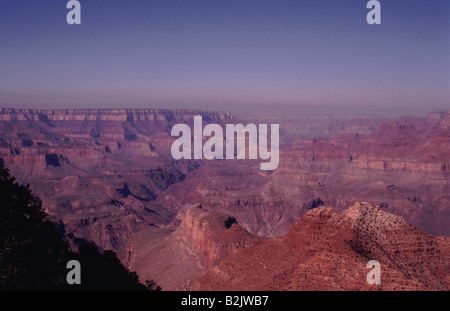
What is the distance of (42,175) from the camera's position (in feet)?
635

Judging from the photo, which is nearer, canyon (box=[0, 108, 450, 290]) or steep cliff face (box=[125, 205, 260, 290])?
canyon (box=[0, 108, 450, 290])

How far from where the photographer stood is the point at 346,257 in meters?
24.1

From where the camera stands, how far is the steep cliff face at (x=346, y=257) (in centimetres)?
2303

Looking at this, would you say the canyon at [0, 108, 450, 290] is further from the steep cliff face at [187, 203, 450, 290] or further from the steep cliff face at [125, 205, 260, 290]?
the steep cliff face at [125, 205, 260, 290]

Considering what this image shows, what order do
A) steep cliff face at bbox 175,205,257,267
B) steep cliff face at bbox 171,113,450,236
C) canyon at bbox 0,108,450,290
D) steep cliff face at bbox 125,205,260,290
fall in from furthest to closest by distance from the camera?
steep cliff face at bbox 171,113,450,236 → steep cliff face at bbox 125,205,260,290 → steep cliff face at bbox 175,205,257,267 → canyon at bbox 0,108,450,290

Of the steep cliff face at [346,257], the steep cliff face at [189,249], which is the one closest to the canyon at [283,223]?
the steep cliff face at [346,257]

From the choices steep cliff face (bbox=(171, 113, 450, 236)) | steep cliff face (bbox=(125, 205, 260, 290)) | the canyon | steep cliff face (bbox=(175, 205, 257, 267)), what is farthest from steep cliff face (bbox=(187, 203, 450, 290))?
steep cliff face (bbox=(171, 113, 450, 236))

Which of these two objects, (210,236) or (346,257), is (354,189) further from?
(346,257)

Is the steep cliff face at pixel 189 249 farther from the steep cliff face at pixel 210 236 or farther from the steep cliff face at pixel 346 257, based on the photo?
the steep cliff face at pixel 346 257

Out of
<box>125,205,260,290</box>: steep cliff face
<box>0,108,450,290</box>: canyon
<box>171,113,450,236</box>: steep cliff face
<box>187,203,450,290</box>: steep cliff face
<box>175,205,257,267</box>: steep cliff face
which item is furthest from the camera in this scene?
<box>171,113,450,236</box>: steep cliff face

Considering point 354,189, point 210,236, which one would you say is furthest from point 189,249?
point 354,189

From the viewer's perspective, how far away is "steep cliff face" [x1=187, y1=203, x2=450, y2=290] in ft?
75.6
